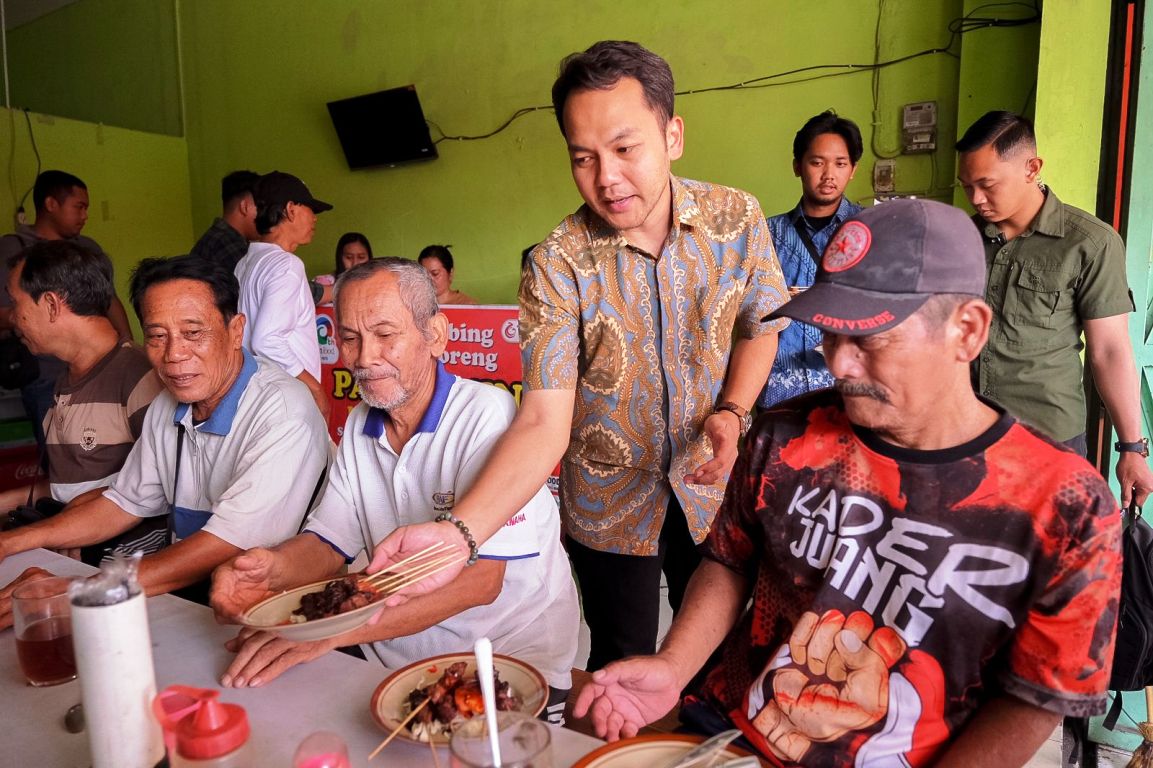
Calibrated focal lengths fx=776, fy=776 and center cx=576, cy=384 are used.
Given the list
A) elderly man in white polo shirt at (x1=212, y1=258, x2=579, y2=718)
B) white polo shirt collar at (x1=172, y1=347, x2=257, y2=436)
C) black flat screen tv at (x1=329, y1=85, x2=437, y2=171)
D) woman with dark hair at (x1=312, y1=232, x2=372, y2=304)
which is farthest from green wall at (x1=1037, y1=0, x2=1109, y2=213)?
woman with dark hair at (x1=312, y1=232, x2=372, y2=304)

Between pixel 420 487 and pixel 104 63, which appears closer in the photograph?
pixel 420 487

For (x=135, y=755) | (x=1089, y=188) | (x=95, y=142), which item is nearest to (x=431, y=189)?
(x=95, y=142)

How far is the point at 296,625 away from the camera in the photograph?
1086 millimetres

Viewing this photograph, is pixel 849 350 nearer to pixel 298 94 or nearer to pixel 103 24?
pixel 298 94

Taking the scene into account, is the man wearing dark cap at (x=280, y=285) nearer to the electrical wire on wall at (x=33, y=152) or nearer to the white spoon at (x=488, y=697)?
the white spoon at (x=488, y=697)

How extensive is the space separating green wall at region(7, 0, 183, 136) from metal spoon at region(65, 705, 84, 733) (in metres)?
7.54

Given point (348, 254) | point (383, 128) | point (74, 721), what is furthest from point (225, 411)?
point (383, 128)

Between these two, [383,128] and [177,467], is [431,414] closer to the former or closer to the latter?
[177,467]

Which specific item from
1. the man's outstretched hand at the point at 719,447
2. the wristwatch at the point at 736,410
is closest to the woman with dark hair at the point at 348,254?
the wristwatch at the point at 736,410

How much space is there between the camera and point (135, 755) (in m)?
0.95

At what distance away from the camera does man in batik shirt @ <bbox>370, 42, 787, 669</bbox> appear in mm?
1764

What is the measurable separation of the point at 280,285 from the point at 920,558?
297 cm

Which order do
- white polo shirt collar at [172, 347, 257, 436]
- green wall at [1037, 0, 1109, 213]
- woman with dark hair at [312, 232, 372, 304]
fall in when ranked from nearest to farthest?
white polo shirt collar at [172, 347, 257, 436], green wall at [1037, 0, 1109, 213], woman with dark hair at [312, 232, 372, 304]

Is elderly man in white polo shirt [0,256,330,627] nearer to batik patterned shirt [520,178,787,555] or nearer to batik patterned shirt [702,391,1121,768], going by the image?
batik patterned shirt [520,178,787,555]
